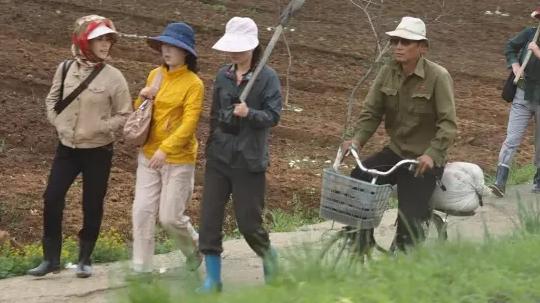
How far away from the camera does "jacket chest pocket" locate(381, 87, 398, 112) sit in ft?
21.1

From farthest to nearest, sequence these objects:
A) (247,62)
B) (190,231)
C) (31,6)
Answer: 1. (31,6)
2. (190,231)
3. (247,62)

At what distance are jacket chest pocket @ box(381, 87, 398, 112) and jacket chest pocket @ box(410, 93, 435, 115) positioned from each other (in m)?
0.12

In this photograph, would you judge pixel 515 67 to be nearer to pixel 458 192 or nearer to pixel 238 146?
pixel 458 192

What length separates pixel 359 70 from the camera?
1697 cm

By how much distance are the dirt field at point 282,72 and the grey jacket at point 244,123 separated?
270 cm

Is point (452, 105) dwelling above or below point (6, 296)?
above

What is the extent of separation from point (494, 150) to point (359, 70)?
176 inches

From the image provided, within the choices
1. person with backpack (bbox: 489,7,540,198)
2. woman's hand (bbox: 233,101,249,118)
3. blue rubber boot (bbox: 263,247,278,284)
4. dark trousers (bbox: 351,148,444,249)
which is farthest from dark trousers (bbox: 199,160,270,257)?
person with backpack (bbox: 489,7,540,198)

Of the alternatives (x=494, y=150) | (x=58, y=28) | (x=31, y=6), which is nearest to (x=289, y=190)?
(x=494, y=150)

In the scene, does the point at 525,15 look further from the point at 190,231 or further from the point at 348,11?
the point at 190,231

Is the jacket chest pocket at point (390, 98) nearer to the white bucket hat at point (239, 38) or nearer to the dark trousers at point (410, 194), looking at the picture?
the dark trousers at point (410, 194)

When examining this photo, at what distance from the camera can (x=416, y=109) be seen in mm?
6383

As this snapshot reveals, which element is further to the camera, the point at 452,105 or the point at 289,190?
the point at 289,190

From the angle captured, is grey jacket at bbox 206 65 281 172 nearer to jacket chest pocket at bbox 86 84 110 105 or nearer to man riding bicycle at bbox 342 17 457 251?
man riding bicycle at bbox 342 17 457 251
